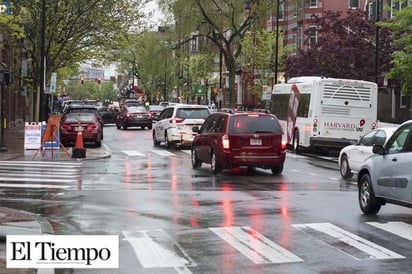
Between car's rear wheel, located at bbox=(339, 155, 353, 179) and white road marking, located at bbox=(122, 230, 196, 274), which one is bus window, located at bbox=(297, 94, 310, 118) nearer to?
car's rear wheel, located at bbox=(339, 155, 353, 179)

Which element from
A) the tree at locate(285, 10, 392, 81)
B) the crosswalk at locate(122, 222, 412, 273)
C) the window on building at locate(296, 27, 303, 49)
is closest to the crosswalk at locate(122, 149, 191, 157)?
the crosswalk at locate(122, 222, 412, 273)

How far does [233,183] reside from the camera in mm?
17297

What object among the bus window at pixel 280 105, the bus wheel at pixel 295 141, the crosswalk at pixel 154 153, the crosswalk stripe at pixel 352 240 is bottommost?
the crosswalk stripe at pixel 352 240

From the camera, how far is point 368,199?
40.2 feet

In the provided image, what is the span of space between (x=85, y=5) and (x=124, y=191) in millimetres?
21462

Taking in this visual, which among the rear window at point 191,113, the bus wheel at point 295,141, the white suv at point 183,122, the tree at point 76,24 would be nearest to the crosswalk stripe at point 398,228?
the white suv at point 183,122

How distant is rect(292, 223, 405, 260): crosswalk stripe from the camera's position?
885 centimetres

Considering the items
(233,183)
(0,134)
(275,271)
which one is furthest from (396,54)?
(275,271)

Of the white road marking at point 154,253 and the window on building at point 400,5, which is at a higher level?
the window on building at point 400,5

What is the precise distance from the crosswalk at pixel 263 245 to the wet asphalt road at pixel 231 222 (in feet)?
0.04

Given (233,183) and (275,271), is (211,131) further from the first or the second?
(275,271)

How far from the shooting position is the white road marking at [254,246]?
28.2 ft

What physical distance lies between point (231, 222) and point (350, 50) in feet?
108

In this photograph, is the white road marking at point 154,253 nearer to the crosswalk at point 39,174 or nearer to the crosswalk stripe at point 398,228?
the crosswalk stripe at point 398,228
